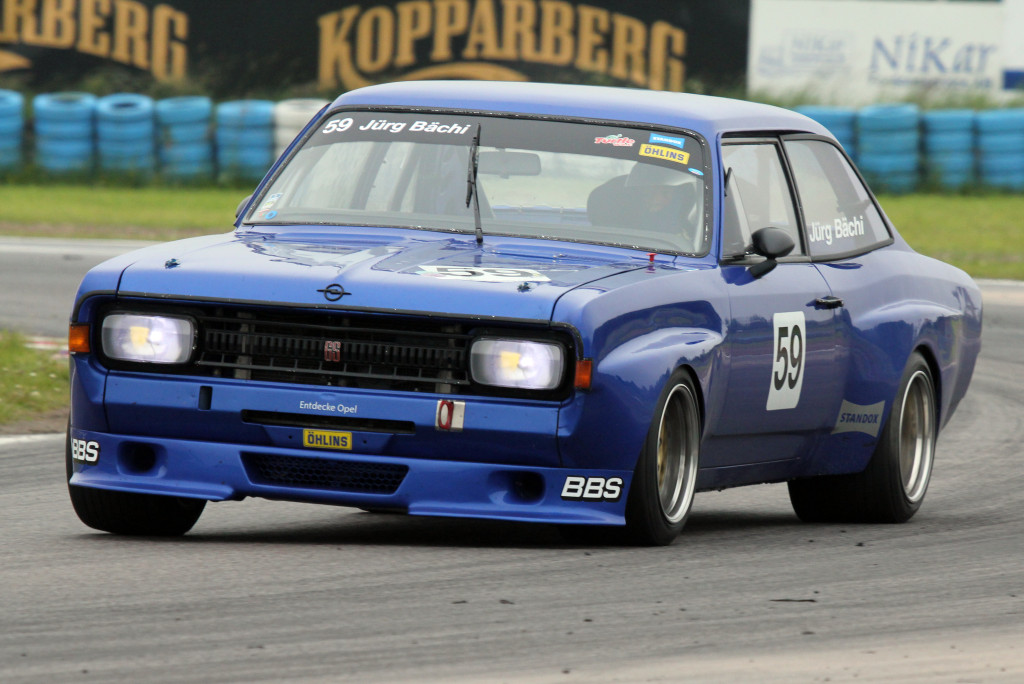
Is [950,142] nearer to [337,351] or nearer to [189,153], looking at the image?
[189,153]

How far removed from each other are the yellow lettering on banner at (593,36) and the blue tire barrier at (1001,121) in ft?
20.6

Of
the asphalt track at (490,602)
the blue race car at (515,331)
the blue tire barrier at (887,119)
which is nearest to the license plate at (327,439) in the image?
the blue race car at (515,331)

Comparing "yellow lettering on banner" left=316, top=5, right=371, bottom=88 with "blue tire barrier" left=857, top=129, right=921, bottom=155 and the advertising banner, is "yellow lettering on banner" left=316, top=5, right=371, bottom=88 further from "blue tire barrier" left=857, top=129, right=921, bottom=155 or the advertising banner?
"blue tire barrier" left=857, top=129, right=921, bottom=155

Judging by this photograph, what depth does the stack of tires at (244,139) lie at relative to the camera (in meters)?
26.2

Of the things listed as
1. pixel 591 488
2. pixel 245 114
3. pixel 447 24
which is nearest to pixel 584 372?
pixel 591 488

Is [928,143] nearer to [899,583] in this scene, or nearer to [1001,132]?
[1001,132]

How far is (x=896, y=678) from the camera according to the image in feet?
15.4

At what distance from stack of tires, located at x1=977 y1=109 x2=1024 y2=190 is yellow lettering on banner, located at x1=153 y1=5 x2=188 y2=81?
1173cm

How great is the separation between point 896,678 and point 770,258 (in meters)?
Result: 2.53

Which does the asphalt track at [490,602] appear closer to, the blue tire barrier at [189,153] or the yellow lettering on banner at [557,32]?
the blue tire barrier at [189,153]

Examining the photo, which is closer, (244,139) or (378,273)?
(378,273)

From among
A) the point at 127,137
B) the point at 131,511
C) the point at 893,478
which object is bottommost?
the point at 127,137

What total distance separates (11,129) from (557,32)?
8.32 meters

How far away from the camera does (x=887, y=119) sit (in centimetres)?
2611
